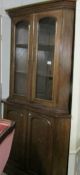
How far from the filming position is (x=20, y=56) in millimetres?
2547

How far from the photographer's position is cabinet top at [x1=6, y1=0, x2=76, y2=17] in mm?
2041

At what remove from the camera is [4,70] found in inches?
114

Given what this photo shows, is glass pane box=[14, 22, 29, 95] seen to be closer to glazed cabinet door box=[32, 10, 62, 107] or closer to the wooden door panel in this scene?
glazed cabinet door box=[32, 10, 62, 107]

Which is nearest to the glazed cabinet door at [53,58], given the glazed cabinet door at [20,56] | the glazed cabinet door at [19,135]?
the glazed cabinet door at [20,56]

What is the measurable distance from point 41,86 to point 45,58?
30cm

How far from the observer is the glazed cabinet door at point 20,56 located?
243 centimetres

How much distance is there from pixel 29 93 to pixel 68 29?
2.57 feet

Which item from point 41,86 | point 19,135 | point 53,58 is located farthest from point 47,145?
point 53,58

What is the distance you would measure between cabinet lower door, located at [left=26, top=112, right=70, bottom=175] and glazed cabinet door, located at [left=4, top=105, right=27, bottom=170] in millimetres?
76

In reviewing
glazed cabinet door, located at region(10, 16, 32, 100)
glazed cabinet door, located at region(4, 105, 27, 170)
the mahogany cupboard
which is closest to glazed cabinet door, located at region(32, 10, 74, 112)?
the mahogany cupboard

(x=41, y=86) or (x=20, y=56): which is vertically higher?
(x=20, y=56)

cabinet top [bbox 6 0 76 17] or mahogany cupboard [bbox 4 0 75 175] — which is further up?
cabinet top [bbox 6 0 76 17]

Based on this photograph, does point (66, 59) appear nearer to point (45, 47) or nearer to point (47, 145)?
point (45, 47)

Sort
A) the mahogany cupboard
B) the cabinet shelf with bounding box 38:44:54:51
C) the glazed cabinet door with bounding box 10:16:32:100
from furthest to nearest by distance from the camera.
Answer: the glazed cabinet door with bounding box 10:16:32:100 → the cabinet shelf with bounding box 38:44:54:51 → the mahogany cupboard
